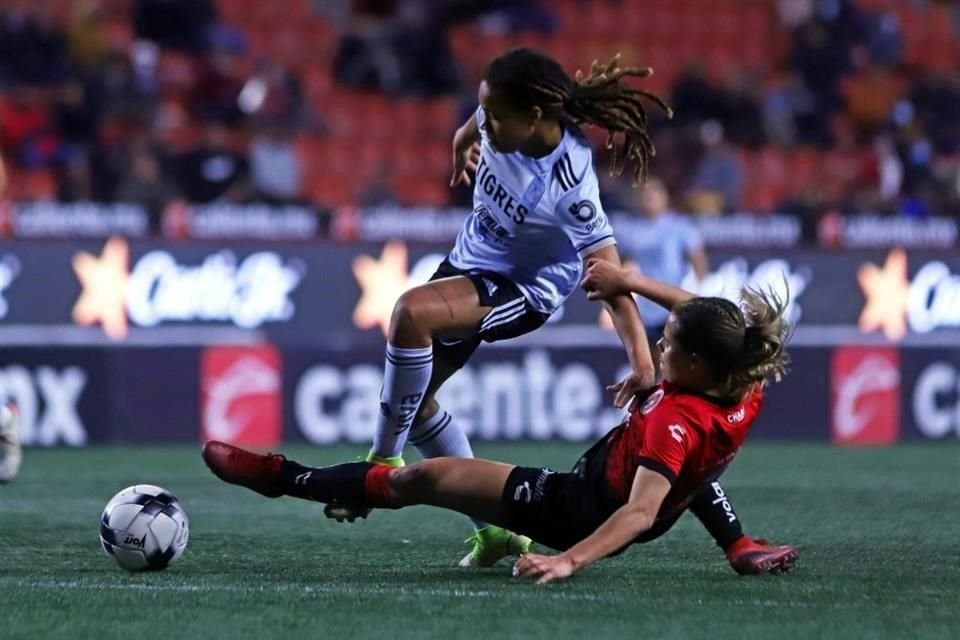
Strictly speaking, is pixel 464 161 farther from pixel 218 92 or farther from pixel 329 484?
pixel 218 92

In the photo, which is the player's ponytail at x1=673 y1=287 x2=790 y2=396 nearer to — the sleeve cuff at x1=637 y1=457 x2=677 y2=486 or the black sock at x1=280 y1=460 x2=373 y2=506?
the sleeve cuff at x1=637 y1=457 x2=677 y2=486

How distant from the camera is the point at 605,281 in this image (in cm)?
570

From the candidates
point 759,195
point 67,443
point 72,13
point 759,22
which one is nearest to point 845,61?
point 759,22

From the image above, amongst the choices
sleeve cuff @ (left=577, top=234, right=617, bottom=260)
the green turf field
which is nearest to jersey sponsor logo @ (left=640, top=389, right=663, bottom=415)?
the green turf field

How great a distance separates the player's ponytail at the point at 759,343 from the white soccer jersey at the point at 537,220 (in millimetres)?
707

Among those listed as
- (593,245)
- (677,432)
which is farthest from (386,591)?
(593,245)

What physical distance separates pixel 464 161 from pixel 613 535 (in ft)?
6.33

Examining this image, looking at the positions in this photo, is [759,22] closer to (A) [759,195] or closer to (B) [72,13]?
(A) [759,195]

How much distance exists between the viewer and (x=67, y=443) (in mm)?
12844

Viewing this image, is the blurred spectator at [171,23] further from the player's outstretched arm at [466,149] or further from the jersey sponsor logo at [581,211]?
the jersey sponsor logo at [581,211]

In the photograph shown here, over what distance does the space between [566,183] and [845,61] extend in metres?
13.1

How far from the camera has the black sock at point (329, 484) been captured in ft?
18.8

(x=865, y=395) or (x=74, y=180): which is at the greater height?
(x=74, y=180)

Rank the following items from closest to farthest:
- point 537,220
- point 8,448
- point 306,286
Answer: point 537,220 < point 8,448 < point 306,286
